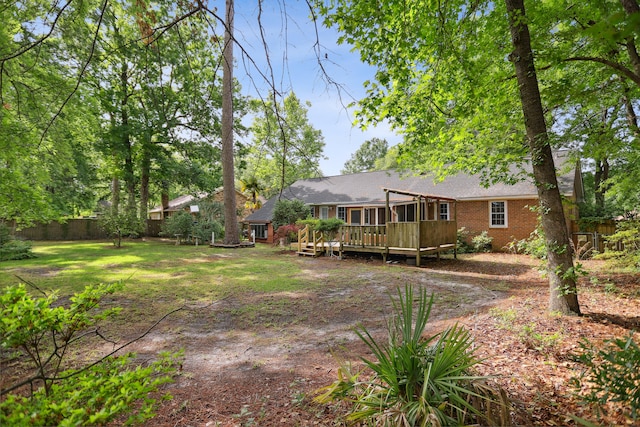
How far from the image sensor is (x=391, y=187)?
20609 millimetres

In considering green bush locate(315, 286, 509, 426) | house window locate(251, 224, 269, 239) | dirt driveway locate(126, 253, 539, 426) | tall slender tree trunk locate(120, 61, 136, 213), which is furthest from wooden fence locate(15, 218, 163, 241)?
green bush locate(315, 286, 509, 426)

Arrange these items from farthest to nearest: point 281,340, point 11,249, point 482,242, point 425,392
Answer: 1. point 482,242
2. point 11,249
3. point 281,340
4. point 425,392

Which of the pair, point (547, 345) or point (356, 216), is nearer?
point (547, 345)

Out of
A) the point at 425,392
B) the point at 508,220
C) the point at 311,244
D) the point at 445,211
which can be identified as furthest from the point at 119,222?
the point at 508,220

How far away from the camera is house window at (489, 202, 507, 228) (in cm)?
1523

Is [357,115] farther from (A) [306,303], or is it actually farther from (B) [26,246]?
(B) [26,246]

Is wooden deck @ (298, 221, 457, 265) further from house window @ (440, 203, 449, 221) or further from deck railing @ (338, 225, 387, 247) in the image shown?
house window @ (440, 203, 449, 221)

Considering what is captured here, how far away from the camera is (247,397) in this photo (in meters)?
3.15

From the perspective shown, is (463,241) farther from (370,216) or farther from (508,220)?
(370,216)

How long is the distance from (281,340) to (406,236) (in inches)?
336

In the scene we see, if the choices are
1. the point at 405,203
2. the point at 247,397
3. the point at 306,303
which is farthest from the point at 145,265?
the point at 405,203

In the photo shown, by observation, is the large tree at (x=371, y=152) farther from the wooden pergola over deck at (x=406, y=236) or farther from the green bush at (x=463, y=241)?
the wooden pergola over deck at (x=406, y=236)

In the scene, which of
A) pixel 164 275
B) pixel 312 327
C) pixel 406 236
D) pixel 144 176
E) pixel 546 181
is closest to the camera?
pixel 546 181

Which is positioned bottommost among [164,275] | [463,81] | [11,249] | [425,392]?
[164,275]
